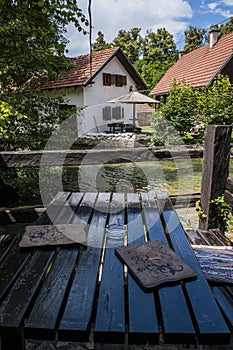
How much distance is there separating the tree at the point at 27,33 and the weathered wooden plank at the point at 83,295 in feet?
12.6

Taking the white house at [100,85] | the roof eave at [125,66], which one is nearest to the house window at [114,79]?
the white house at [100,85]

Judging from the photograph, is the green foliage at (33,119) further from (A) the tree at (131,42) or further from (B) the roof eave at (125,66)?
(A) the tree at (131,42)

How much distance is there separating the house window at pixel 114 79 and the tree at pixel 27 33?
9981mm

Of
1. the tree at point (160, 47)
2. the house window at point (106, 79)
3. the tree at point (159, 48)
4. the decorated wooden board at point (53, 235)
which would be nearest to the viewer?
the decorated wooden board at point (53, 235)

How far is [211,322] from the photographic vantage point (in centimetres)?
82

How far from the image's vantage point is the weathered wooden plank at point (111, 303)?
0.79 metres

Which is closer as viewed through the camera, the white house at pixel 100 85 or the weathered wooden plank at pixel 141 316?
the weathered wooden plank at pixel 141 316

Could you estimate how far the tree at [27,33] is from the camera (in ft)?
14.0

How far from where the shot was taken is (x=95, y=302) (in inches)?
36.6

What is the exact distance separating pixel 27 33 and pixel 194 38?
38064 mm

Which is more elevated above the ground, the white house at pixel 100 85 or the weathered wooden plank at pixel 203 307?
the white house at pixel 100 85

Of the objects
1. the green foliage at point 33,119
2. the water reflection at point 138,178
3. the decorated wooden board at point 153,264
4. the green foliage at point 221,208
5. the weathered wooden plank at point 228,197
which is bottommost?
the water reflection at point 138,178

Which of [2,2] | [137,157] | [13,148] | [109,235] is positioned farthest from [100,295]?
[2,2]

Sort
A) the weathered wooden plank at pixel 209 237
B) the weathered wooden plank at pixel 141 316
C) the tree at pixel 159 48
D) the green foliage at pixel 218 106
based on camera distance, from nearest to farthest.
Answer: the weathered wooden plank at pixel 141 316 < the weathered wooden plank at pixel 209 237 < the green foliage at pixel 218 106 < the tree at pixel 159 48
